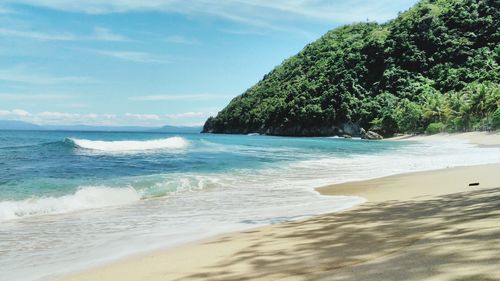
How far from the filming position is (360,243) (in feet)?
Result: 17.5

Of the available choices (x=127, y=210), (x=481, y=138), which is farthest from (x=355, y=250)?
(x=481, y=138)

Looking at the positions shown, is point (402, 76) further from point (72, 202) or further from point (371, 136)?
point (72, 202)

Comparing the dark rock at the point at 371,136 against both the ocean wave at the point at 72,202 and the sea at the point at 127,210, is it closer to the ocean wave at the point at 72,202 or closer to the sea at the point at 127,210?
the sea at the point at 127,210

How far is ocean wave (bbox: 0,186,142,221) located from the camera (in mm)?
10578

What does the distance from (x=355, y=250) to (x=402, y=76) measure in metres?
122

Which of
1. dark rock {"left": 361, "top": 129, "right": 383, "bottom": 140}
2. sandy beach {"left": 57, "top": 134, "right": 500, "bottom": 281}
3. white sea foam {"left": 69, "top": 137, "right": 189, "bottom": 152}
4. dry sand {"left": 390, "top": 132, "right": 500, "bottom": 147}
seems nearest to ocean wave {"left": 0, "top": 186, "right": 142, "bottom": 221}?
sandy beach {"left": 57, "top": 134, "right": 500, "bottom": 281}

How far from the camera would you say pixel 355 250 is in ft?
16.4

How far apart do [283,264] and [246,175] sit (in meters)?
13.7

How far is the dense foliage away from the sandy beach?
79785mm

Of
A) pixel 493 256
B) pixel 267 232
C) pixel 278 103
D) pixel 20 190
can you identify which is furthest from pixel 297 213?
pixel 278 103

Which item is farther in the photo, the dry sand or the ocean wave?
the dry sand

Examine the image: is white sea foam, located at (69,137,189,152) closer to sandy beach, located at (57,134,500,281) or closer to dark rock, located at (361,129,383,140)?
sandy beach, located at (57,134,500,281)

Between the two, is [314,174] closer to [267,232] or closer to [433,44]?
→ [267,232]

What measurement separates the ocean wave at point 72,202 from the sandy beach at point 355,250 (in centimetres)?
617
